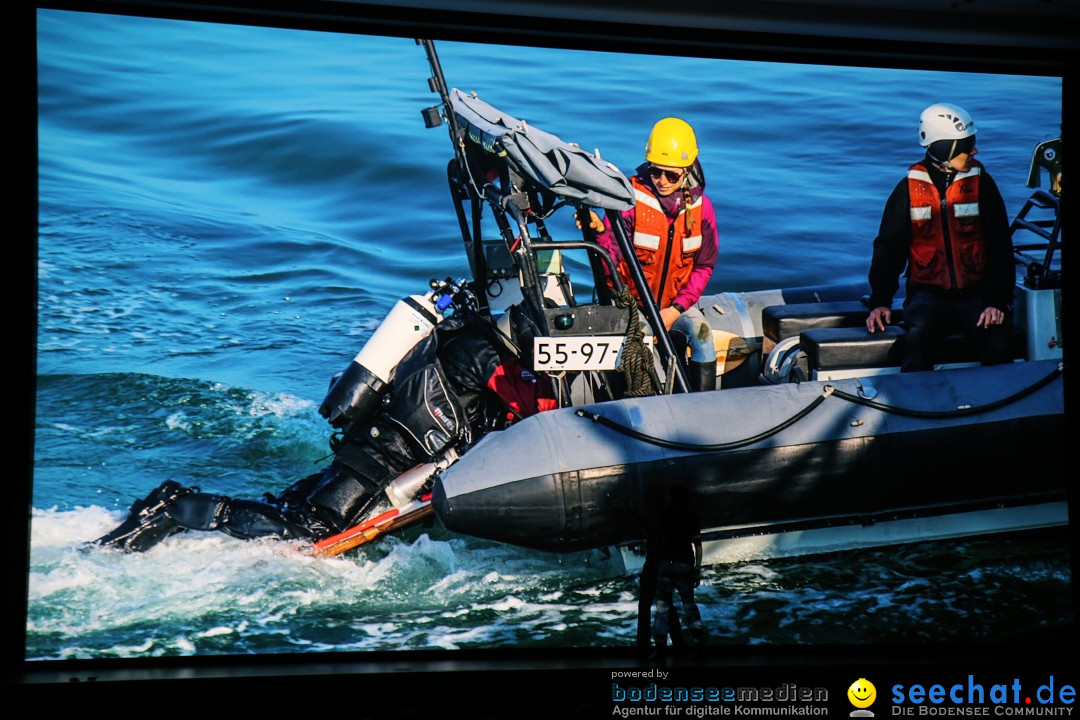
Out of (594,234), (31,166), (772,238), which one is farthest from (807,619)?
(772,238)

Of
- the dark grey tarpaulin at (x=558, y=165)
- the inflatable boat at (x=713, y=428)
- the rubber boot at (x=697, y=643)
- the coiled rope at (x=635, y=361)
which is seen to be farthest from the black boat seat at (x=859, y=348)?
the rubber boot at (x=697, y=643)

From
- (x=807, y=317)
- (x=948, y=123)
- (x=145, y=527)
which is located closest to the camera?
(x=145, y=527)

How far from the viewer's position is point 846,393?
3.78m

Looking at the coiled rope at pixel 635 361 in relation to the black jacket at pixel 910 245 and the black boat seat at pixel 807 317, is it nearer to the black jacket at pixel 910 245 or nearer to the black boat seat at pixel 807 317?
the black boat seat at pixel 807 317

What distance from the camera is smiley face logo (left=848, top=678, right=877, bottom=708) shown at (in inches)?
123

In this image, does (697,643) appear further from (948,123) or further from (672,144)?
(948,123)

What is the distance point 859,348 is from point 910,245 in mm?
384

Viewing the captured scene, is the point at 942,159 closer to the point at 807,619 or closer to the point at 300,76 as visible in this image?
the point at 807,619

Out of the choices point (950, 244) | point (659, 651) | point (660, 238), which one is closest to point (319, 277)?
point (660, 238)

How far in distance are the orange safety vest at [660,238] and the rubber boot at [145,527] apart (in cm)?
164

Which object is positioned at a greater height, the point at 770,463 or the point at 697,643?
the point at 770,463

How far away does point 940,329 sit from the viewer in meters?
4.02

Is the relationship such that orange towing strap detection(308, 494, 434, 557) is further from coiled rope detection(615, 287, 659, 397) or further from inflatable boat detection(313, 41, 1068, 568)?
coiled rope detection(615, 287, 659, 397)

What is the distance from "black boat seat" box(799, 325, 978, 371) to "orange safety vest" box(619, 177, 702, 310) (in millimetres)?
497
